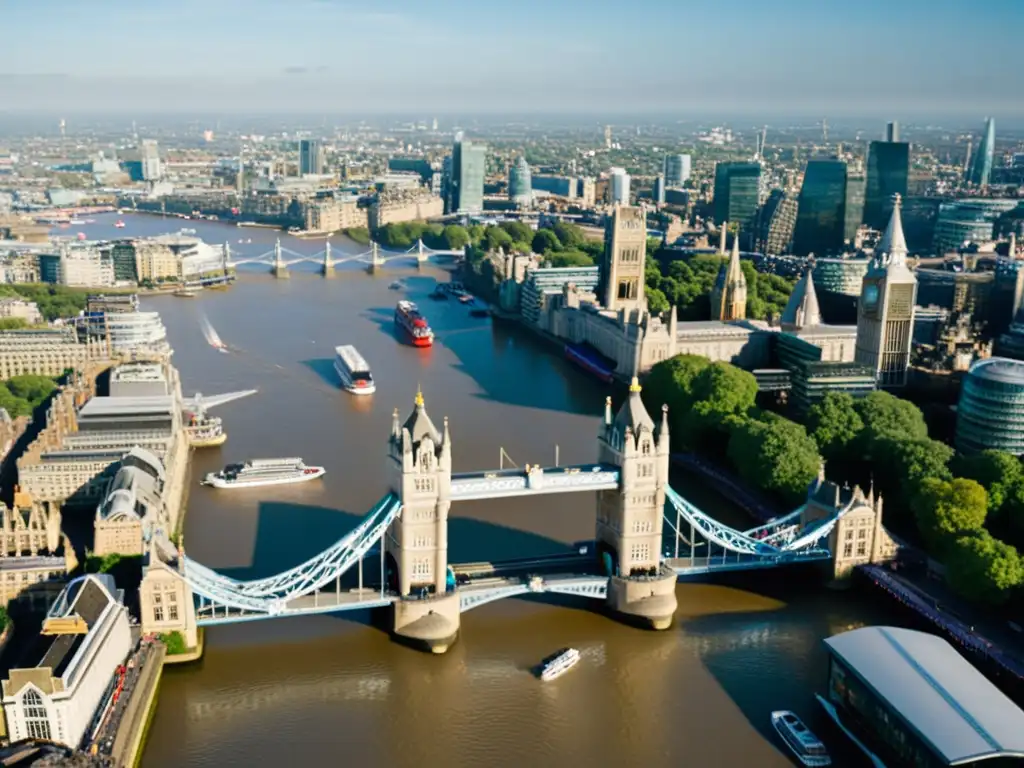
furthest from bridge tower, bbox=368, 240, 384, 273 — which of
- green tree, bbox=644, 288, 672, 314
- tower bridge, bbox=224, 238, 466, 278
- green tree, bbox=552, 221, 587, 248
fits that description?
green tree, bbox=644, 288, 672, 314

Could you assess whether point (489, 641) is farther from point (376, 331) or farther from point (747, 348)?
point (376, 331)

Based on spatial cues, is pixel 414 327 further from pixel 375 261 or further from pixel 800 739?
pixel 800 739

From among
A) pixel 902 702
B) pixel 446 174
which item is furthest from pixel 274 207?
pixel 902 702

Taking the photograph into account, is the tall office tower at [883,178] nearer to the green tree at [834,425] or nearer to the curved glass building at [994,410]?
the curved glass building at [994,410]

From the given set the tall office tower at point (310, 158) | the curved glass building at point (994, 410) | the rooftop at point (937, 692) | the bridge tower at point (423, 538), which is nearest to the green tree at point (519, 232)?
the curved glass building at point (994, 410)

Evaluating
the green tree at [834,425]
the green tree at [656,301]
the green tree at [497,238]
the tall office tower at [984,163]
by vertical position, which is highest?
the tall office tower at [984,163]
